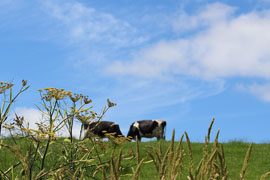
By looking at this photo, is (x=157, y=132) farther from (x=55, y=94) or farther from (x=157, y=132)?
(x=55, y=94)

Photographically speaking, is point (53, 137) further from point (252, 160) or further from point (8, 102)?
point (252, 160)

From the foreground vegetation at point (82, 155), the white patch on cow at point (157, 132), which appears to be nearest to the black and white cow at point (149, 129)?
the white patch on cow at point (157, 132)

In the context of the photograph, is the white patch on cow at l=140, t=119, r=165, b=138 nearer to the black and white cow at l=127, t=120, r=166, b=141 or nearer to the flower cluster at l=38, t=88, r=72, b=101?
the black and white cow at l=127, t=120, r=166, b=141

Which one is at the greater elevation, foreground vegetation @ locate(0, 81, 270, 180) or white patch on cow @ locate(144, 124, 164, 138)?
white patch on cow @ locate(144, 124, 164, 138)

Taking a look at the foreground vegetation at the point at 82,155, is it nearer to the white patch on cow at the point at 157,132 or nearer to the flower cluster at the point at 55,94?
the flower cluster at the point at 55,94

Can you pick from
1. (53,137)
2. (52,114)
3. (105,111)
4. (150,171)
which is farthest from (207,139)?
(150,171)

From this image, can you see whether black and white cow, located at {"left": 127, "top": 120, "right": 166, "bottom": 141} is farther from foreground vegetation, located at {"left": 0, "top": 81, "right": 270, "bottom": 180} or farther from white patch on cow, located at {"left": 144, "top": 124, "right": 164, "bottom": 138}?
foreground vegetation, located at {"left": 0, "top": 81, "right": 270, "bottom": 180}

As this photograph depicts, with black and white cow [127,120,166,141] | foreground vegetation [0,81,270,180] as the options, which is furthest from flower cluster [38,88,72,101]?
black and white cow [127,120,166,141]

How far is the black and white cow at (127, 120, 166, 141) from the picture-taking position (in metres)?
24.6

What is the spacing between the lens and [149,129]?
24.5 m

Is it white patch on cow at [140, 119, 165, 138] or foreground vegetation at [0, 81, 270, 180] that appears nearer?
foreground vegetation at [0, 81, 270, 180]

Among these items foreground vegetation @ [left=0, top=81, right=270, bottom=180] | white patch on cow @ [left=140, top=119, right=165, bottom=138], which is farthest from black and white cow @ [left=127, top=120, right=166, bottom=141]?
foreground vegetation @ [left=0, top=81, right=270, bottom=180]

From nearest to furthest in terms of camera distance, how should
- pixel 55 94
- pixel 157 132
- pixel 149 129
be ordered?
pixel 55 94 → pixel 149 129 → pixel 157 132

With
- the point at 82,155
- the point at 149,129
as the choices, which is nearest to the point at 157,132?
the point at 149,129
